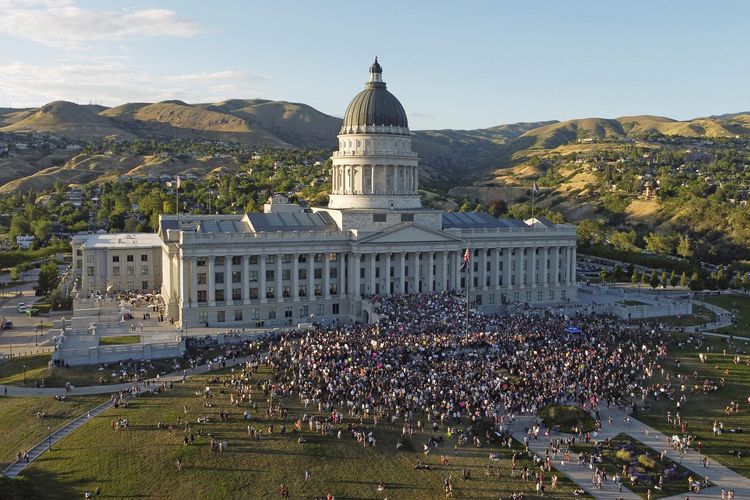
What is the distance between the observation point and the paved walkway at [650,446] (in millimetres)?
39344

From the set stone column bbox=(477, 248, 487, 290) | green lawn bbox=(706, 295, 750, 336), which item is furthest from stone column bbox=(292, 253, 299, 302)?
green lawn bbox=(706, 295, 750, 336)

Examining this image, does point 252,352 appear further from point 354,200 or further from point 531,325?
point 354,200

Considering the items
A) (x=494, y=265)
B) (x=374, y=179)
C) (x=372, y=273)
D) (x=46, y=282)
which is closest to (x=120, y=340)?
(x=372, y=273)

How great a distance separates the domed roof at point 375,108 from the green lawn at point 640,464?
58.1 metres

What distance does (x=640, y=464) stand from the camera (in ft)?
140

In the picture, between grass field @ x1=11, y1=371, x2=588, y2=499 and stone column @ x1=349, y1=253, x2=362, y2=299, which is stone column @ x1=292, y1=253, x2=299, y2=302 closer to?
stone column @ x1=349, y1=253, x2=362, y2=299

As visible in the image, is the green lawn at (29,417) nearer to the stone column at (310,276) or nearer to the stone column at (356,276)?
the stone column at (310,276)

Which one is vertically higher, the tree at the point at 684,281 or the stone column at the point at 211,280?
the stone column at the point at 211,280

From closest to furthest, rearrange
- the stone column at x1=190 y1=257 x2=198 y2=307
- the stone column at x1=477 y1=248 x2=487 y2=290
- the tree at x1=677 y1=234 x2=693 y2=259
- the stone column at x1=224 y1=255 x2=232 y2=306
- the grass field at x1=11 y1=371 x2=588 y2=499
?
1. the grass field at x1=11 y1=371 x2=588 y2=499
2. the stone column at x1=190 y1=257 x2=198 y2=307
3. the stone column at x1=224 y1=255 x2=232 y2=306
4. the stone column at x1=477 y1=248 x2=487 y2=290
5. the tree at x1=677 y1=234 x2=693 y2=259

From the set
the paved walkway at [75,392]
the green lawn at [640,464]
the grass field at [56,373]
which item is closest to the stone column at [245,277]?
the paved walkway at [75,392]

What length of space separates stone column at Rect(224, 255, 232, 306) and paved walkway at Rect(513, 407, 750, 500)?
3974 centimetres

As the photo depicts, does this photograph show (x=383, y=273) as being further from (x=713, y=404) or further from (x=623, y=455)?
(x=623, y=455)

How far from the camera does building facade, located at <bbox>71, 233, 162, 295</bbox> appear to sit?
93.1 meters

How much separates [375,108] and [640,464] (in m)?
62.9
